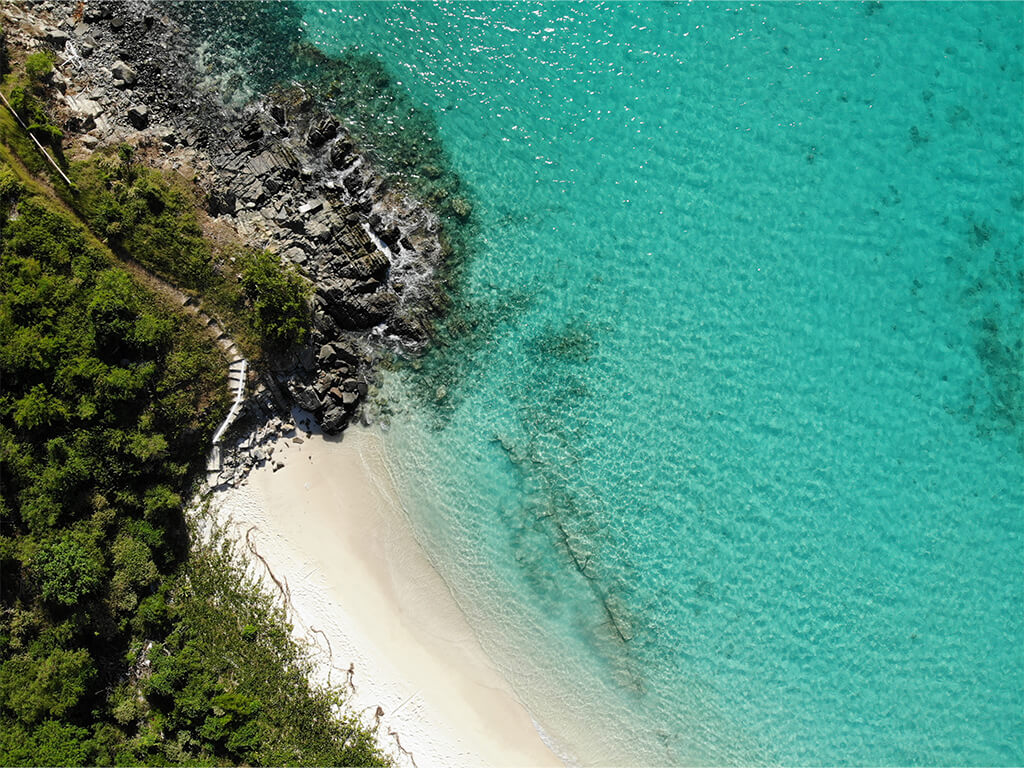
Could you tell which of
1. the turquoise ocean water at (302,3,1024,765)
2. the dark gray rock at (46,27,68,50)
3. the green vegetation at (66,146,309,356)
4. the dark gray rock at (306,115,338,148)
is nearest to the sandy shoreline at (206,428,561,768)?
the turquoise ocean water at (302,3,1024,765)

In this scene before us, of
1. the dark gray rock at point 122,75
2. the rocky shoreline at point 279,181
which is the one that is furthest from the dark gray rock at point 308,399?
the dark gray rock at point 122,75

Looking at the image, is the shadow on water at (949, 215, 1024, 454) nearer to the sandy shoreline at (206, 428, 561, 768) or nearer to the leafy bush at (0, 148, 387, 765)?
the sandy shoreline at (206, 428, 561, 768)

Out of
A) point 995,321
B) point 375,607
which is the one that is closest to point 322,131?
point 375,607

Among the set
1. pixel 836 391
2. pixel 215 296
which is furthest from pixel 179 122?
pixel 836 391

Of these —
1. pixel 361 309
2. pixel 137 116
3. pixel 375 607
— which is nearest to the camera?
pixel 375 607

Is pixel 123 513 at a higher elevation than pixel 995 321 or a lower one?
lower

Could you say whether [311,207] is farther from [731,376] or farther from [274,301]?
[731,376]

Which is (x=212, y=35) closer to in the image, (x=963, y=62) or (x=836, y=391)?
(x=836, y=391)
